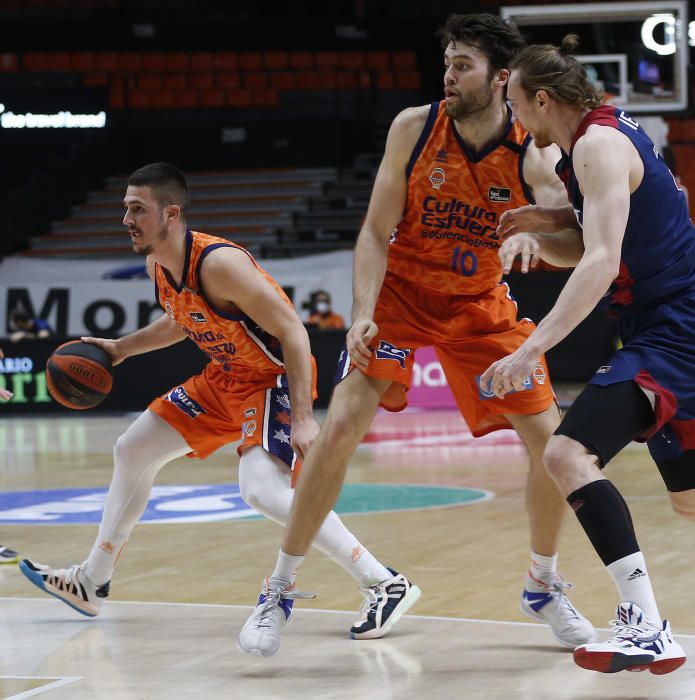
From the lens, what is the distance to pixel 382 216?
4.37 m

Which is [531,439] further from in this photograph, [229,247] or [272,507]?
[229,247]

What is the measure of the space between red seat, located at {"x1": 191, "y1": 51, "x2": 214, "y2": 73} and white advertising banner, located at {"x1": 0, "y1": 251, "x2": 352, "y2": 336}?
5.94 meters

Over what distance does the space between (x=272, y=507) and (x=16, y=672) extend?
3.26 ft

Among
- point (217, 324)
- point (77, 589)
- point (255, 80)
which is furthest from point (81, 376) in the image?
point (255, 80)

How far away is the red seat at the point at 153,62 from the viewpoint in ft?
68.3

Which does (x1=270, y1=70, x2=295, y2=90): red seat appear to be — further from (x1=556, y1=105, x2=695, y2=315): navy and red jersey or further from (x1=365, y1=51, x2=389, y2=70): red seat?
(x1=556, y1=105, x2=695, y2=315): navy and red jersey

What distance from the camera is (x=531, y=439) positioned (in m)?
4.35

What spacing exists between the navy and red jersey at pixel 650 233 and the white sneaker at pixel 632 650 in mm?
891

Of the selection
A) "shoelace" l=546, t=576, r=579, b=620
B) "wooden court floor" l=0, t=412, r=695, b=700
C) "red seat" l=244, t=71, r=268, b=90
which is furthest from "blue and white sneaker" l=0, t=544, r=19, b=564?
"red seat" l=244, t=71, r=268, b=90

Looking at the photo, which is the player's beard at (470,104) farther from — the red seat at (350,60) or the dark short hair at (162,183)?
the red seat at (350,60)

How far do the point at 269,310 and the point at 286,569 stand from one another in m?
0.89

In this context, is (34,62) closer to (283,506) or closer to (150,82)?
(150,82)

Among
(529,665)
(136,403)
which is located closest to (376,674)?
(529,665)

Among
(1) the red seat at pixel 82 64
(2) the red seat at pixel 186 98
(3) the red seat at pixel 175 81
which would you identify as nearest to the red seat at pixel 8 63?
(1) the red seat at pixel 82 64
